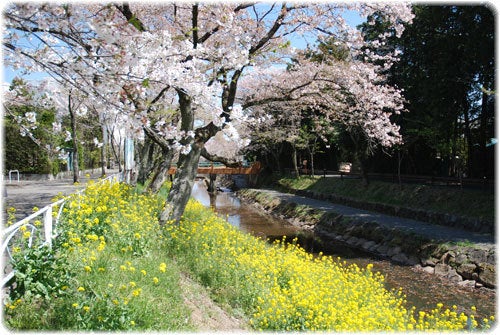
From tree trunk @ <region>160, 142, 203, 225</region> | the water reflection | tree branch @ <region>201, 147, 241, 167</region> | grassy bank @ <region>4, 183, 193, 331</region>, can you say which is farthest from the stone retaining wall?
grassy bank @ <region>4, 183, 193, 331</region>

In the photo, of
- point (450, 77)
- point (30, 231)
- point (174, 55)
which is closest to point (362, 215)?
point (450, 77)

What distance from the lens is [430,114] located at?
1805 cm

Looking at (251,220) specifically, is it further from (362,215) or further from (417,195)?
(417,195)

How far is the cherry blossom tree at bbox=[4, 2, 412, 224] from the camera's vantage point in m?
4.48

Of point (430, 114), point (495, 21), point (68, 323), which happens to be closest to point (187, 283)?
point (68, 323)

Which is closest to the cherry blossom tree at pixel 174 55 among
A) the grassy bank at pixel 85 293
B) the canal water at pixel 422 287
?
the grassy bank at pixel 85 293

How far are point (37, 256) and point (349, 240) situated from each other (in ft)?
44.2

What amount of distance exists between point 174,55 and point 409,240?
10186mm

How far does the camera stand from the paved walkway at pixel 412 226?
12445 millimetres

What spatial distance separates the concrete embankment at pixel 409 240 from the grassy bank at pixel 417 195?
94 cm

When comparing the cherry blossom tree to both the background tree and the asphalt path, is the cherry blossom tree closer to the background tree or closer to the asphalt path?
the asphalt path

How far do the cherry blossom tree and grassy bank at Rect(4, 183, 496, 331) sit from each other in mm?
1278

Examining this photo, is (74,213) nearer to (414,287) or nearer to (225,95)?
(225,95)

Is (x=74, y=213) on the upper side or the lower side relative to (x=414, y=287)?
upper
